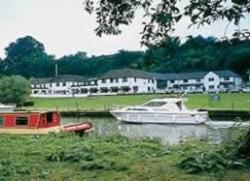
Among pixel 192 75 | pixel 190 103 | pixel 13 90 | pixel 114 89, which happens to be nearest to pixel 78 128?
pixel 190 103

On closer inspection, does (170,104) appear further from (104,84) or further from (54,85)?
(54,85)

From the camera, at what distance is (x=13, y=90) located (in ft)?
236

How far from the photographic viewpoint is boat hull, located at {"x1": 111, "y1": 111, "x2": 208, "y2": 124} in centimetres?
4275

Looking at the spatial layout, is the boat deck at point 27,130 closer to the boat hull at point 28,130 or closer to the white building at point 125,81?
the boat hull at point 28,130

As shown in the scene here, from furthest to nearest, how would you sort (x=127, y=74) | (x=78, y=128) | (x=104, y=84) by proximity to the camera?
(x=104, y=84)
(x=127, y=74)
(x=78, y=128)

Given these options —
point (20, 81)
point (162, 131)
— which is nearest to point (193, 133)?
point (162, 131)

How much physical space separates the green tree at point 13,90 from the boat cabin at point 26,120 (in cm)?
4269

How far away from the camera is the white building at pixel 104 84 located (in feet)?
389

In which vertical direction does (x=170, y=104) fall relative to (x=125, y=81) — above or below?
below

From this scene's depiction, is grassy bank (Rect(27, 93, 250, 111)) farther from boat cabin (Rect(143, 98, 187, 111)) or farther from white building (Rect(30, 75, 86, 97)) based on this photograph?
white building (Rect(30, 75, 86, 97))

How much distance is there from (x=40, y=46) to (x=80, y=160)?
157391 mm

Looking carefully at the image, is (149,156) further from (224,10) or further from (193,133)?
(193,133)

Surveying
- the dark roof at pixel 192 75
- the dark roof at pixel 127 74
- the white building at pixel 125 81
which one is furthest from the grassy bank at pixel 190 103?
the dark roof at pixel 192 75

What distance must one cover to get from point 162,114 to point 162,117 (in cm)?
26
